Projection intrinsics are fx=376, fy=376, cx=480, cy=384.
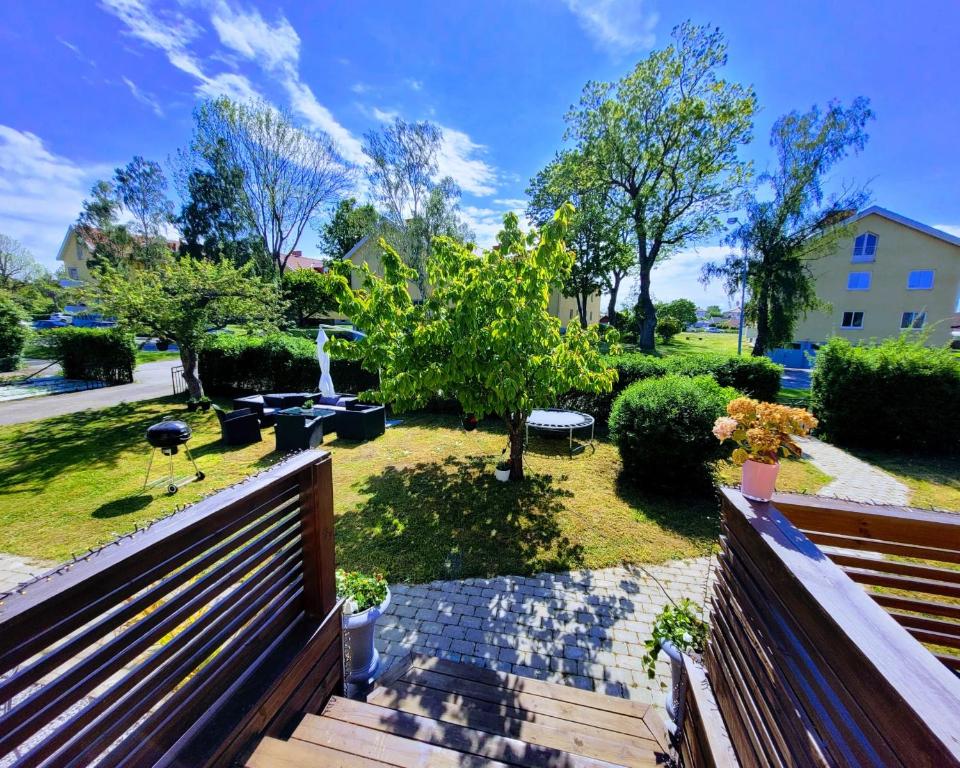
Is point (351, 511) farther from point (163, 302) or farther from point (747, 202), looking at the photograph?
point (747, 202)

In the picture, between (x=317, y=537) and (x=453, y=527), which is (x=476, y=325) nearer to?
(x=453, y=527)

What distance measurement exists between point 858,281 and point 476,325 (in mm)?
29289

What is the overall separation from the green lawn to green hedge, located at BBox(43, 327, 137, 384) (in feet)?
21.7

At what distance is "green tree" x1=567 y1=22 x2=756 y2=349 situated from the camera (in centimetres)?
1841

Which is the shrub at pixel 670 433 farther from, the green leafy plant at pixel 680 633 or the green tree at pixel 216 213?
the green tree at pixel 216 213

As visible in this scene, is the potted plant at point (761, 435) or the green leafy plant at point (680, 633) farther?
the green leafy plant at point (680, 633)

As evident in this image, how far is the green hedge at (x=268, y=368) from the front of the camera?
1232 cm

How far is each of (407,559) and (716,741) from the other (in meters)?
3.33

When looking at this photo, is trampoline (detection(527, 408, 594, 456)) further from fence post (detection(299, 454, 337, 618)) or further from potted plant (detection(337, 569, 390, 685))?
fence post (detection(299, 454, 337, 618))

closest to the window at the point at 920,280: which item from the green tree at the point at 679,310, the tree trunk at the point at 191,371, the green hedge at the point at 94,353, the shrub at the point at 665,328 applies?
the shrub at the point at 665,328

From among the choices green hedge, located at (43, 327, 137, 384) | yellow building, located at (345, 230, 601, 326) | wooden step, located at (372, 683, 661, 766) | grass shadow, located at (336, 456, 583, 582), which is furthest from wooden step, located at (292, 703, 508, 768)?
green hedge, located at (43, 327, 137, 384)

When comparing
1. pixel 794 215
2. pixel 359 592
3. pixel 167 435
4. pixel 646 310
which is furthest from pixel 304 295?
pixel 794 215

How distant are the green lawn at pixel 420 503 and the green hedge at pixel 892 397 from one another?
231 centimetres

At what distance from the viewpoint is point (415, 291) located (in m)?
23.2
